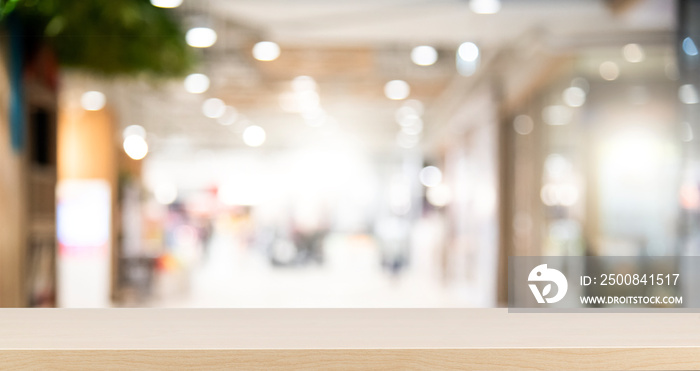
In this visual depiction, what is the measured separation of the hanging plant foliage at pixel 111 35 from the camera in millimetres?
3588

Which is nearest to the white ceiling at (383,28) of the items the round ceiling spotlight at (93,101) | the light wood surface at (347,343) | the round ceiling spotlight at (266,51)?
the round ceiling spotlight at (266,51)

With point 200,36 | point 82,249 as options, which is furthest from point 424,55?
point 82,249

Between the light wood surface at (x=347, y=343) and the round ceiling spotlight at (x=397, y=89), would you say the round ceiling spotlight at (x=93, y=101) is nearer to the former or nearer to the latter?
the round ceiling spotlight at (x=397, y=89)

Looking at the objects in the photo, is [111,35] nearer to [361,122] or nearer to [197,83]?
[197,83]

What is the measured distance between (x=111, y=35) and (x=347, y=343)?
3.20m

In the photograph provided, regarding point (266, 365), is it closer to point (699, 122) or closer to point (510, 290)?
point (510, 290)

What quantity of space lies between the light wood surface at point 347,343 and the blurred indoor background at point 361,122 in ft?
2.11

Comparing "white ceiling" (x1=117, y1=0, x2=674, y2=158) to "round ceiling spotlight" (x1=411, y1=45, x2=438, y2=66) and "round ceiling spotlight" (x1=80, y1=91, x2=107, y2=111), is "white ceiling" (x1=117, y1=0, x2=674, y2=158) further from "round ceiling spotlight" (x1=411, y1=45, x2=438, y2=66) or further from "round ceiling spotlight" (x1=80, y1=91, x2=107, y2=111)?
"round ceiling spotlight" (x1=80, y1=91, x2=107, y2=111)

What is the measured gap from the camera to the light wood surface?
1.03 metres

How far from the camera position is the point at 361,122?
679 inches

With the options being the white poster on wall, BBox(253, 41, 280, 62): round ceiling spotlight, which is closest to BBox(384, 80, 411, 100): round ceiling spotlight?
BBox(253, 41, 280, 62): round ceiling spotlight

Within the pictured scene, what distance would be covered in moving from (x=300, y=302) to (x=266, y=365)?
955 cm

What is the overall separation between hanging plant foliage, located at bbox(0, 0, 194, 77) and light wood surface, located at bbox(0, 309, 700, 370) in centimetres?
266

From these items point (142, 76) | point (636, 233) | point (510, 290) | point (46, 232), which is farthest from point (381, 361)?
point (636, 233)
